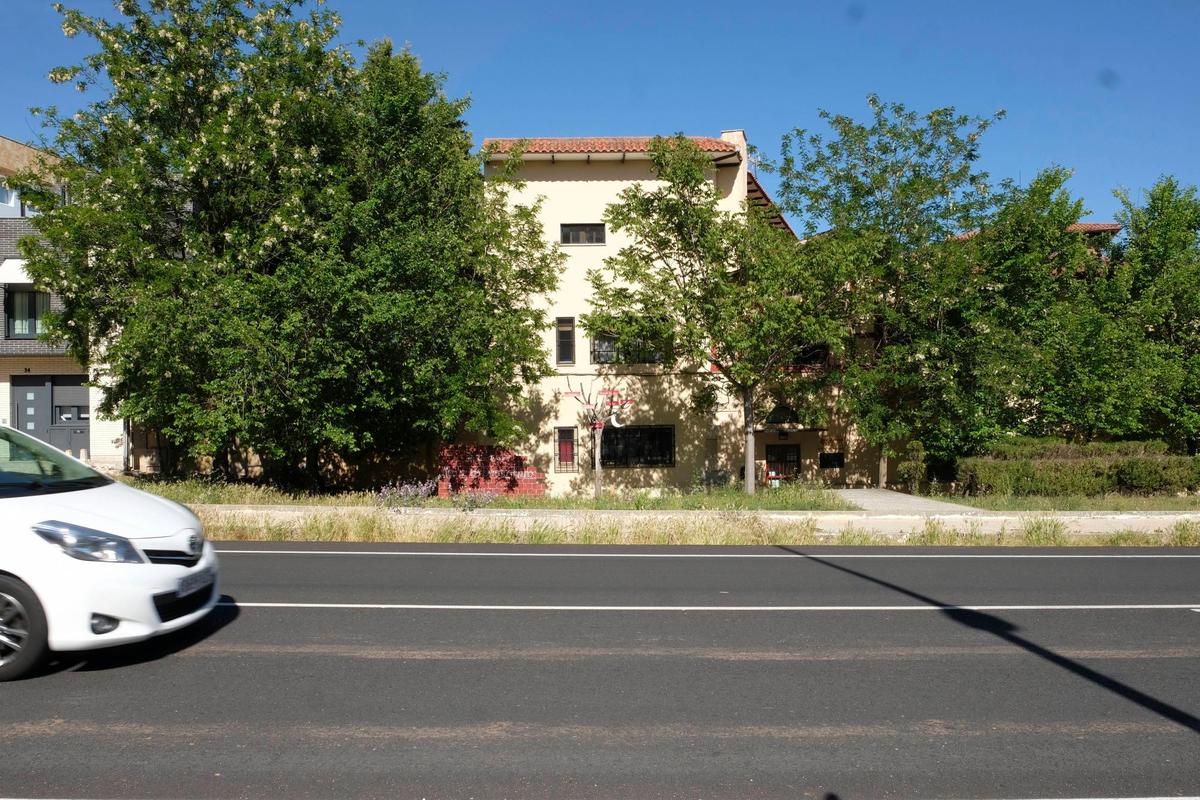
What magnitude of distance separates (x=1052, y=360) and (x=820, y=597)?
22.0m

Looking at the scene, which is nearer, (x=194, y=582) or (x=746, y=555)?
(x=194, y=582)

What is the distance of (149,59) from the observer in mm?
22828

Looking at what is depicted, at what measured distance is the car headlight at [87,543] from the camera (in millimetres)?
5660

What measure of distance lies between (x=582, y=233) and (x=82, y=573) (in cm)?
2523

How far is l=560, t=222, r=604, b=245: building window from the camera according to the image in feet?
97.9

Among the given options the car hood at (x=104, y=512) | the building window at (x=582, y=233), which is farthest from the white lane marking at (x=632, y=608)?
the building window at (x=582, y=233)

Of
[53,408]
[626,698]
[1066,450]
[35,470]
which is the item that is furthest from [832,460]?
[35,470]

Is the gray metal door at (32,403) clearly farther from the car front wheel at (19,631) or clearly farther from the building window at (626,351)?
the car front wheel at (19,631)

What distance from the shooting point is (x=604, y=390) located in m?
30.0

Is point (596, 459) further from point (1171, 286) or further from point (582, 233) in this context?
point (1171, 286)

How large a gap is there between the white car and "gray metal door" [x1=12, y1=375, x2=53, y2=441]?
92.2 ft

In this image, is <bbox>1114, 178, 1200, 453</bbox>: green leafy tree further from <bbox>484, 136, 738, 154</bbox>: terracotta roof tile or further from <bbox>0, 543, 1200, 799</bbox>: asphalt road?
<bbox>0, 543, 1200, 799</bbox>: asphalt road

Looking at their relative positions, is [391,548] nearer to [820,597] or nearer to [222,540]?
[222,540]

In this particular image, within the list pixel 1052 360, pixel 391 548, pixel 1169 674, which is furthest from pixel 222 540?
pixel 1052 360
